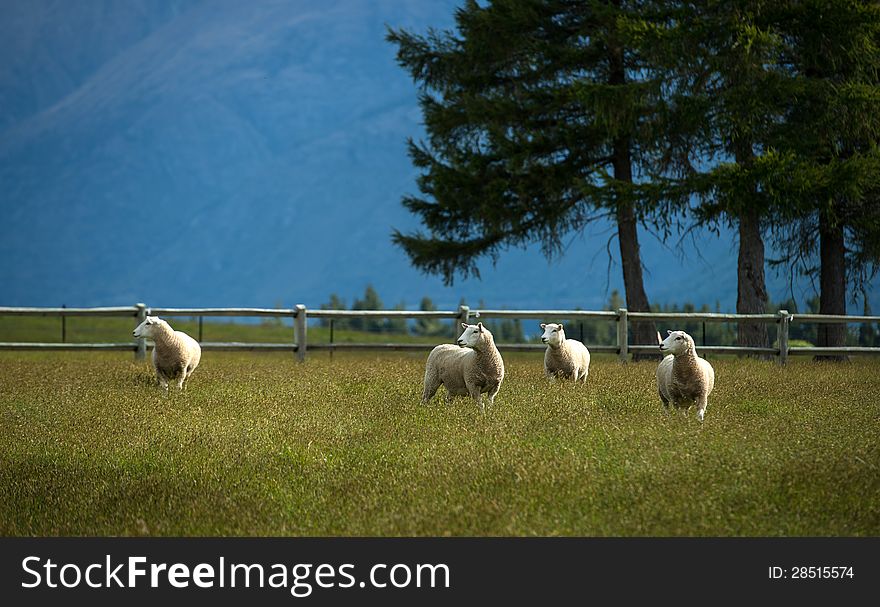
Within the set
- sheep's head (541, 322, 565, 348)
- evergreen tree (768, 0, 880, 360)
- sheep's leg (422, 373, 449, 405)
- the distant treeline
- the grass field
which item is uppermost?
evergreen tree (768, 0, 880, 360)

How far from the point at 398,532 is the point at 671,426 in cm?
463

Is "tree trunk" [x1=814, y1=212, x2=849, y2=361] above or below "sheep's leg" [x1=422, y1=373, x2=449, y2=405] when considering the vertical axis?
above

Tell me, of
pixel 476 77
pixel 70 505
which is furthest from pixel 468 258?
pixel 70 505

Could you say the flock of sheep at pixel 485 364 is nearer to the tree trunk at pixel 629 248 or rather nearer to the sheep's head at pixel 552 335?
the sheep's head at pixel 552 335

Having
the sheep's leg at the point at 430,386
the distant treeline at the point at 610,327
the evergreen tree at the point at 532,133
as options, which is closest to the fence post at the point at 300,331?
the distant treeline at the point at 610,327

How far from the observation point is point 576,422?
10.9 metres

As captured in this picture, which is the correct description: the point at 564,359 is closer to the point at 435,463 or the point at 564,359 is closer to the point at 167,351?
the point at 167,351

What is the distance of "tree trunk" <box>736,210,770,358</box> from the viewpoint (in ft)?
75.6

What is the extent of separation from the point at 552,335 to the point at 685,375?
3.21 metres

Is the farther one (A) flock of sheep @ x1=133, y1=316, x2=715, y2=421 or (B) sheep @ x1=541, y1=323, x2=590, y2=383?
(B) sheep @ x1=541, y1=323, x2=590, y2=383

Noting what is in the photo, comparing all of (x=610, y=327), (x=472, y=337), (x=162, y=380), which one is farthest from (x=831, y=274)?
(x=610, y=327)

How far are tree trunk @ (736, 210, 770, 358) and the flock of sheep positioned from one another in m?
8.99

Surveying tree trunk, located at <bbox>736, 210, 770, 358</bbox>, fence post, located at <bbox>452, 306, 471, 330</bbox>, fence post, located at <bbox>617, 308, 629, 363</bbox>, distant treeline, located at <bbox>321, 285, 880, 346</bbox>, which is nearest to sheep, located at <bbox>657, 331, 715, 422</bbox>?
distant treeline, located at <bbox>321, 285, 880, 346</bbox>

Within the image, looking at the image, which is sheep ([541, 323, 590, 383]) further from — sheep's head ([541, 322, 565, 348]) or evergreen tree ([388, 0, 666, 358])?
evergreen tree ([388, 0, 666, 358])
